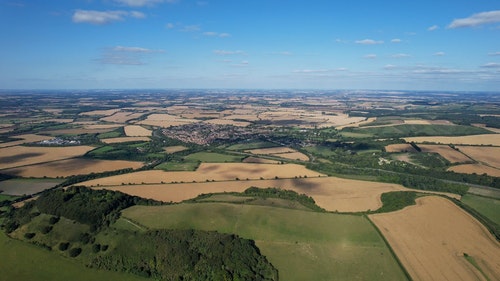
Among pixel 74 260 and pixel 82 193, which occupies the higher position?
pixel 82 193

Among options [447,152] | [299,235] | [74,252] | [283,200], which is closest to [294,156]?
[283,200]

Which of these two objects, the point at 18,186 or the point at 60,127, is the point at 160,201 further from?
the point at 60,127

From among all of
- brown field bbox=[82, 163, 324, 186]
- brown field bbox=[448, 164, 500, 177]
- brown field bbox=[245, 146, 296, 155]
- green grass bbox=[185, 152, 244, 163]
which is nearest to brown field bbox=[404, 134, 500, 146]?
brown field bbox=[448, 164, 500, 177]

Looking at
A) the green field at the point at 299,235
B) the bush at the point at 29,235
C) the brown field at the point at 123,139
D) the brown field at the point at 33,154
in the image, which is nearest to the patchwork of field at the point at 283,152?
the brown field at the point at 123,139

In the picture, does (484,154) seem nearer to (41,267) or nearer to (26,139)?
(41,267)

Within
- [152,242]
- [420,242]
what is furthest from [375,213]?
[152,242]

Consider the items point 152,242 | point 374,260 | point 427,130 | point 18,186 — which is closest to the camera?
point 374,260

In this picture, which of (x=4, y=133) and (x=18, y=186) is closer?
(x=18, y=186)

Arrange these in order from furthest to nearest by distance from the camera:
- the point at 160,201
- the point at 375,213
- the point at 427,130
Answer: the point at 427,130 → the point at 160,201 → the point at 375,213
